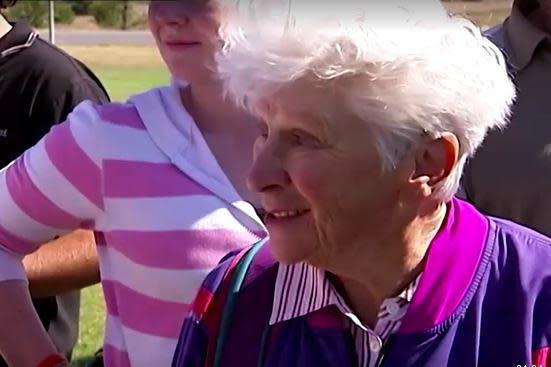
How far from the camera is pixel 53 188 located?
226cm

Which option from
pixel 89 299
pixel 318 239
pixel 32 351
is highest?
pixel 318 239

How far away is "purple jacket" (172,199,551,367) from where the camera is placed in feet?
5.59

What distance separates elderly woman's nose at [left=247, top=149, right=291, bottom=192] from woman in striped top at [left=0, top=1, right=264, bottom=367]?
462mm

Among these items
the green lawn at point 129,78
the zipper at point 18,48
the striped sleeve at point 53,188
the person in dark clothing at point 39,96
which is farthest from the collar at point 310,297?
the green lawn at point 129,78

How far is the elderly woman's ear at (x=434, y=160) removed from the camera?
1.73 metres

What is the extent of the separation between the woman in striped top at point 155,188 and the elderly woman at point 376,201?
0.33m

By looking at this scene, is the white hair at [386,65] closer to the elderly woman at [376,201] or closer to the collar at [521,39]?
the elderly woman at [376,201]

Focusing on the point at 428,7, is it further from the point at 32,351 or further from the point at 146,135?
the point at 32,351

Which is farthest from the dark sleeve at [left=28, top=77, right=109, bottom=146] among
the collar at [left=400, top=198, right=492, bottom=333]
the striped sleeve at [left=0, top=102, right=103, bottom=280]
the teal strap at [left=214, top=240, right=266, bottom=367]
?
the collar at [left=400, top=198, right=492, bottom=333]

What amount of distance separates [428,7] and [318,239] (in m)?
0.39

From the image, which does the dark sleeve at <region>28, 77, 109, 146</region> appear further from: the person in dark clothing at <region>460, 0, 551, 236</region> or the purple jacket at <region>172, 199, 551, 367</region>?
the purple jacket at <region>172, 199, 551, 367</region>

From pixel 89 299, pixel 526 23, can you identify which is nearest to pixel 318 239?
pixel 526 23

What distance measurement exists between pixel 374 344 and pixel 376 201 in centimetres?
22

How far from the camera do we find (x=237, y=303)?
1.86m
